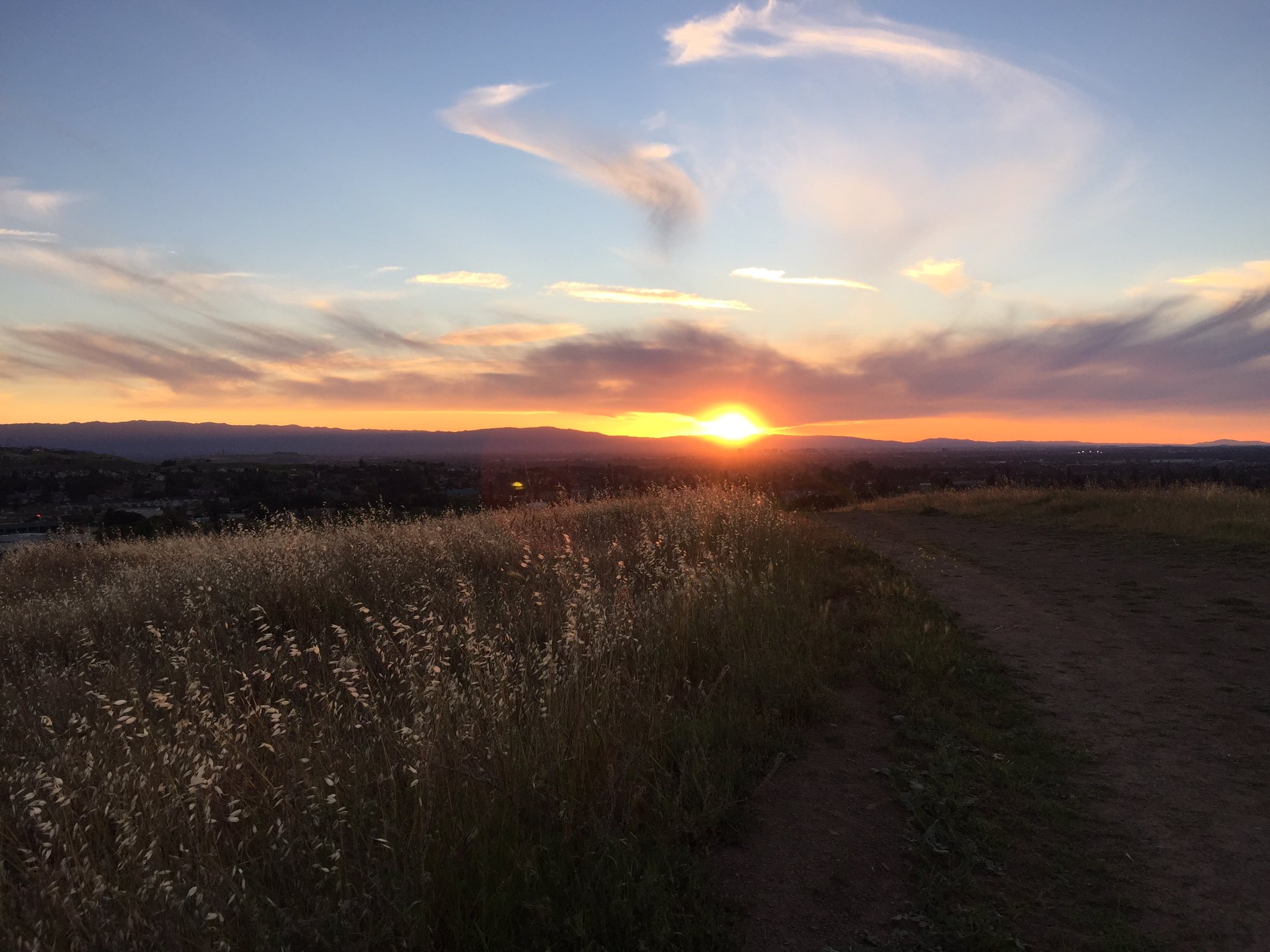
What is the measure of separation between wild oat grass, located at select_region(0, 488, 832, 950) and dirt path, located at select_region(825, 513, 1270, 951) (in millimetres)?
1806

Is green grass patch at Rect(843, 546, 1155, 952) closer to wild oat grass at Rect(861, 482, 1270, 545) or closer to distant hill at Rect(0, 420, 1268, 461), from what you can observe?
wild oat grass at Rect(861, 482, 1270, 545)

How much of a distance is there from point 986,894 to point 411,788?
2.52 metres

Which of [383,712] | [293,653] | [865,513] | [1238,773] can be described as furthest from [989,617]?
[865,513]

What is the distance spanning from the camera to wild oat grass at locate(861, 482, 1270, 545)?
1206 centimetres

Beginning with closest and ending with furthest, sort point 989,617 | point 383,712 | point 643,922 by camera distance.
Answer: point 643,922 < point 383,712 < point 989,617

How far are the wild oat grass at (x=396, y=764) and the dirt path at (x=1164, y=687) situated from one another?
1.81 metres

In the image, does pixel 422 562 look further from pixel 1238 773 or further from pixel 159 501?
pixel 159 501

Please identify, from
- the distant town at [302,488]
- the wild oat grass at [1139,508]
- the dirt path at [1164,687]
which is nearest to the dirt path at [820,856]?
the dirt path at [1164,687]

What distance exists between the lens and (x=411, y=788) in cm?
317

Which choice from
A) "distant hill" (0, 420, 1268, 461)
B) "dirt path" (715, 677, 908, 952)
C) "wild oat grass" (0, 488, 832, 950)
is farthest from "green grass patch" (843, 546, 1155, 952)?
"distant hill" (0, 420, 1268, 461)

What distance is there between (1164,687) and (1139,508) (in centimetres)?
1196

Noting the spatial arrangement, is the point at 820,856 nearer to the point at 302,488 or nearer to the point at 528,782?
the point at 528,782

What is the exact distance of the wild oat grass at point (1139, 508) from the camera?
475 inches

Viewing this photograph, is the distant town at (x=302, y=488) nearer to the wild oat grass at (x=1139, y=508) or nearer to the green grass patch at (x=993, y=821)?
the wild oat grass at (x=1139, y=508)
